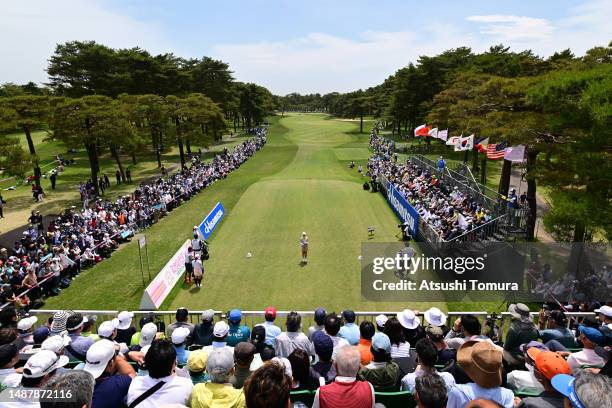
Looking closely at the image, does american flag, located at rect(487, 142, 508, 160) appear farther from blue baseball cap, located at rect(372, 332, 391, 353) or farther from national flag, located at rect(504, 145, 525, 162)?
blue baseball cap, located at rect(372, 332, 391, 353)

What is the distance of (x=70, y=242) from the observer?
1834 centimetres

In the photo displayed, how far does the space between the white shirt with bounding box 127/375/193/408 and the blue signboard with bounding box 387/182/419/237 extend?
16851mm

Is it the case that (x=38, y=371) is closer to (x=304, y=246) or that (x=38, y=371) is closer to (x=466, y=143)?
(x=304, y=246)

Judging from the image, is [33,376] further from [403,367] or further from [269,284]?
[269,284]

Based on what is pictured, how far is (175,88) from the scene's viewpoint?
6788cm

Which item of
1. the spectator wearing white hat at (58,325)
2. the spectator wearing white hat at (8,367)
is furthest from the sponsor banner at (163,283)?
the spectator wearing white hat at (8,367)

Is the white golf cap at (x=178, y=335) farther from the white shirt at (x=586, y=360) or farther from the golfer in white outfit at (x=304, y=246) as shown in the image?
the golfer in white outfit at (x=304, y=246)

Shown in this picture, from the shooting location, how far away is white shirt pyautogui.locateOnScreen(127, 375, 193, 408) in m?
4.15

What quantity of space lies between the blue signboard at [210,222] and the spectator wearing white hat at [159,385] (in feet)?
52.6

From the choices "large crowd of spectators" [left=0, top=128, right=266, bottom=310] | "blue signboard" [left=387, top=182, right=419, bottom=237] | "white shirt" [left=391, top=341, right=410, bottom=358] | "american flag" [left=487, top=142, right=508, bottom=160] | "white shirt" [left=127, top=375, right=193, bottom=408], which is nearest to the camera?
"white shirt" [left=127, top=375, right=193, bottom=408]

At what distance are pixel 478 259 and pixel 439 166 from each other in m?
17.4

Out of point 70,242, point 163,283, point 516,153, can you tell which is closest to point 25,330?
point 163,283

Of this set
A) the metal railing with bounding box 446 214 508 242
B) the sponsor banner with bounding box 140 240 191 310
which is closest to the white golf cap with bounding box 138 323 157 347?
the sponsor banner with bounding box 140 240 191 310

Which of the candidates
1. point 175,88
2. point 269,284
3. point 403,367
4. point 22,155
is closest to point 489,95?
point 269,284
